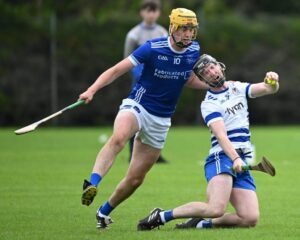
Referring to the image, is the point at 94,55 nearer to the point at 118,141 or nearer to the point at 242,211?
the point at 118,141

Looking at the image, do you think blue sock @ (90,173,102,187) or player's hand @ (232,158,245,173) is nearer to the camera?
player's hand @ (232,158,245,173)

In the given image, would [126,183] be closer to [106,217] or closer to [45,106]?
[106,217]

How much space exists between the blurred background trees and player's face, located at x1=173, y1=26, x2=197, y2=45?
65.3 ft

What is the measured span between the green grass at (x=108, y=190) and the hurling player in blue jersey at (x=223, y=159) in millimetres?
183

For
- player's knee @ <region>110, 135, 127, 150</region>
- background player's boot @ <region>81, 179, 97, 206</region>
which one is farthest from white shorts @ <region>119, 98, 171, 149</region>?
background player's boot @ <region>81, 179, 97, 206</region>

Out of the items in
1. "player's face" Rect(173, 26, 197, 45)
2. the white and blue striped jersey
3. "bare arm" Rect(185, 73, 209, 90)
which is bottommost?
the white and blue striped jersey

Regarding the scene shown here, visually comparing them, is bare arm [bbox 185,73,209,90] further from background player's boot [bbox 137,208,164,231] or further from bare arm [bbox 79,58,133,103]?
background player's boot [bbox 137,208,164,231]

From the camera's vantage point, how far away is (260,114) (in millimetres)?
31828

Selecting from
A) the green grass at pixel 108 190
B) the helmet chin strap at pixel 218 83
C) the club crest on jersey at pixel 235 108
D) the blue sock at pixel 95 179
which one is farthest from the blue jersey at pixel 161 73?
the green grass at pixel 108 190

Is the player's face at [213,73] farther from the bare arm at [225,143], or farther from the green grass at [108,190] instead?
the green grass at [108,190]

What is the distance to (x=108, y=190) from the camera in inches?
507

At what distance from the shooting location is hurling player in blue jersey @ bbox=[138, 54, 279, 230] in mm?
8906

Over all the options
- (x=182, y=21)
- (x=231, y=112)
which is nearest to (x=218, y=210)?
(x=231, y=112)

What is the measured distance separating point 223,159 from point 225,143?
1.10 feet
